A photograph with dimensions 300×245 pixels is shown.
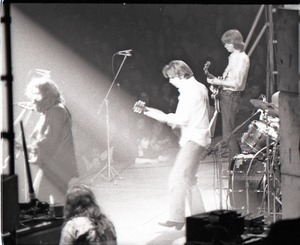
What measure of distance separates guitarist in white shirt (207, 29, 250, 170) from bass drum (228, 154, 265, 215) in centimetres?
10

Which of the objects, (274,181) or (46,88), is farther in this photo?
(274,181)

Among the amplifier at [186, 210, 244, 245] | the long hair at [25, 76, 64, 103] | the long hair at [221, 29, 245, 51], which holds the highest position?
the long hair at [221, 29, 245, 51]

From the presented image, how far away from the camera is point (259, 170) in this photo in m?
6.16

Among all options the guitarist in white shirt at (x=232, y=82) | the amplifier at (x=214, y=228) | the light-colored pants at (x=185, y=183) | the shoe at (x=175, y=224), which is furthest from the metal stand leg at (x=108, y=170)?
the amplifier at (x=214, y=228)

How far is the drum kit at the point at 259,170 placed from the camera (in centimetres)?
614

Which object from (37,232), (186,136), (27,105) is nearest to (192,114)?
(186,136)

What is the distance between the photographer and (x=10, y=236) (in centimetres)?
554

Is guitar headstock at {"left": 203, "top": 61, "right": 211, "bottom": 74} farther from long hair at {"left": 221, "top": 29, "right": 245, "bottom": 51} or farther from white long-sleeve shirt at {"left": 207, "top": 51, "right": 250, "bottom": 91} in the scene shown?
long hair at {"left": 221, "top": 29, "right": 245, "bottom": 51}

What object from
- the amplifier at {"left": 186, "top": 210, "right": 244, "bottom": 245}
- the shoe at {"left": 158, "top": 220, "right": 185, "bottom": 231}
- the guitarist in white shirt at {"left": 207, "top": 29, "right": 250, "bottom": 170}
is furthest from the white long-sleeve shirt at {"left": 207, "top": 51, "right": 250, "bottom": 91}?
the amplifier at {"left": 186, "top": 210, "right": 244, "bottom": 245}

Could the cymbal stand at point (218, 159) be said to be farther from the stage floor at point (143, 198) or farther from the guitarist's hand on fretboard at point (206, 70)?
the guitarist's hand on fretboard at point (206, 70)

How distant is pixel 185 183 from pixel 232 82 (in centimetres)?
88

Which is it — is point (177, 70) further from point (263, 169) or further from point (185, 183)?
point (263, 169)

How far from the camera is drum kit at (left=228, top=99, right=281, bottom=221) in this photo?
6.14m

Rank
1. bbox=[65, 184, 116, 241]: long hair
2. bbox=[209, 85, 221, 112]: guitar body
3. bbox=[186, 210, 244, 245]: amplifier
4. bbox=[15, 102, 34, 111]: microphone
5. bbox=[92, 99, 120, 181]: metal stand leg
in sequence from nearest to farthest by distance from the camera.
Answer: bbox=[186, 210, 244, 245]: amplifier < bbox=[65, 184, 116, 241]: long hair < bbox=[15, 102, 34, 111]: microphone < bbox=[92, 99, 120, 181]: metal stand leg < bbox=[209, 85, 221, 112]: guitar body
